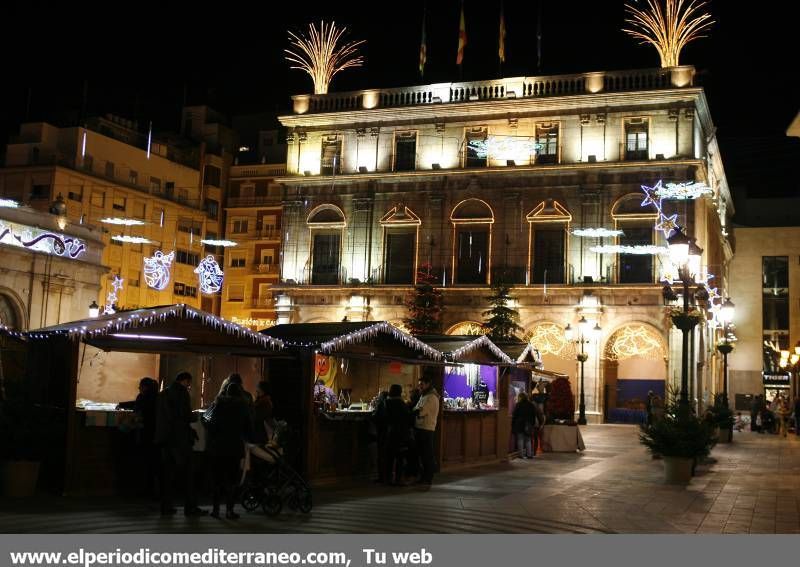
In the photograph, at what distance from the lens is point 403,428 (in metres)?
16.5

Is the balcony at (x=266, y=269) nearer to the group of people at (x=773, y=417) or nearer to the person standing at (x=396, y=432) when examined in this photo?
the group of people at (x=773, y=417)

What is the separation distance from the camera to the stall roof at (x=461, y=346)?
788 inches

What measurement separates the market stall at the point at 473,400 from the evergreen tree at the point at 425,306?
20.0 meters

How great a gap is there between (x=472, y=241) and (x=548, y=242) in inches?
142

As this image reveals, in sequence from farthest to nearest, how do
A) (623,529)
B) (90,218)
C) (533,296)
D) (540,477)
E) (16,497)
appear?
(90,218), (533,296), (540,477), (16,497), (623,529)

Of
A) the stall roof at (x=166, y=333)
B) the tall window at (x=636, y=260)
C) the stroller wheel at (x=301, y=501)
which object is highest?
the tall window at (x=636, y=260)

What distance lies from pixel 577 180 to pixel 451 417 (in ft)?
85.9

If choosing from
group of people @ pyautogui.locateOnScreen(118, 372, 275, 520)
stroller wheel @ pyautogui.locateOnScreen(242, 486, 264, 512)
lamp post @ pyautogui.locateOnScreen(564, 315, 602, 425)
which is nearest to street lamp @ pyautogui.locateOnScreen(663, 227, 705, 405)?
stroller wheel @ pyautogui.locateOnScreen(242, 486, 264, 512)

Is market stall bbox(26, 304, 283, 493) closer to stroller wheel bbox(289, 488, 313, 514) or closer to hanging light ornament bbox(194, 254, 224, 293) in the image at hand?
stroller wheel bbox(289, 488, 313, 514)

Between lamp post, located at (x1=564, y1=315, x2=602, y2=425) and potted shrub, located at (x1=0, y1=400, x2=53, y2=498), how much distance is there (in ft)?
93.0

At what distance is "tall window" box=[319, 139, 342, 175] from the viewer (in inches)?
1900

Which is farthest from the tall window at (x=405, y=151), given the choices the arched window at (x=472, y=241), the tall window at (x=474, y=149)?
the arched window at (x=472, y=241)
